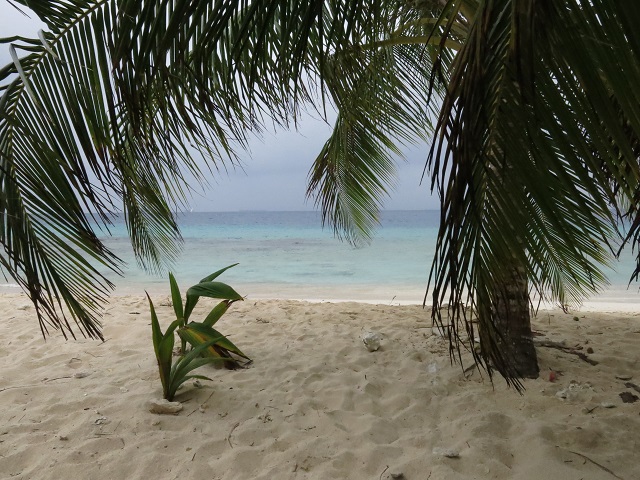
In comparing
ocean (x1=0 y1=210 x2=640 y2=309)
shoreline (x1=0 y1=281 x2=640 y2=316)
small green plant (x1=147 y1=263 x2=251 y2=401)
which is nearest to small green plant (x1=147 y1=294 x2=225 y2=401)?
small green plant (x1=147 y1=263 x2=251 y2=401)

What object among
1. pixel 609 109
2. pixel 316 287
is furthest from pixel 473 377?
pixel 316 287

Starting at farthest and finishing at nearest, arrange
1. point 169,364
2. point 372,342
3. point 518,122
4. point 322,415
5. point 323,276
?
point 323,276, point 372,342, point 169,364, point 322,415, point 518,122

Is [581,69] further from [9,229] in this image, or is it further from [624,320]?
[624,320]

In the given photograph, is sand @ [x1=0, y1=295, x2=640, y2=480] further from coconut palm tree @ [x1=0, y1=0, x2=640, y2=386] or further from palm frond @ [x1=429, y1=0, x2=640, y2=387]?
palm frond @ [x1=429, y1=0, x2=640, y2=387]

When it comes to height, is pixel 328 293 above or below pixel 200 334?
below

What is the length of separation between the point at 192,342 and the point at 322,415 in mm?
878

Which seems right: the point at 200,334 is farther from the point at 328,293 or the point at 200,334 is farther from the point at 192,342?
the point at 328,293

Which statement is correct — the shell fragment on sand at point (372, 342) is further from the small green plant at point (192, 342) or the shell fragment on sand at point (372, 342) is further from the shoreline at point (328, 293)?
the shoreline at point (328, 293)

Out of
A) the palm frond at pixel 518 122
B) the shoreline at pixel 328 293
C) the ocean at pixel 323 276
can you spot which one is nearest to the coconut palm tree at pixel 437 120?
the palm frond at pixel 518 122

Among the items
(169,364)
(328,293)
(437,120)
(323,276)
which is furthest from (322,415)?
(323,276)

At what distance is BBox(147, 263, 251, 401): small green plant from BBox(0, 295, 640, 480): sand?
127 millimetres

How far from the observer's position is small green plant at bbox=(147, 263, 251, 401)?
2.34 m

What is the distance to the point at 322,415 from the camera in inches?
87.7

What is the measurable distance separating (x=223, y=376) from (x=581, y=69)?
228cm
